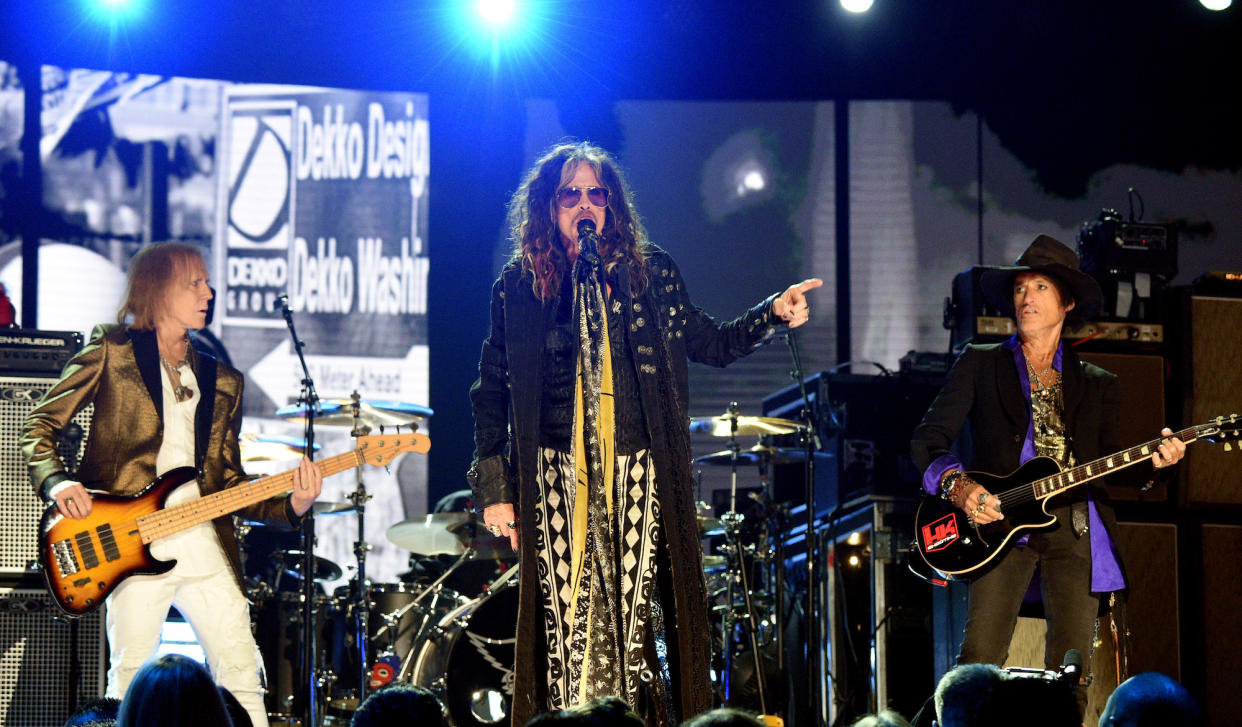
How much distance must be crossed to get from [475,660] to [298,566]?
4.37 feet

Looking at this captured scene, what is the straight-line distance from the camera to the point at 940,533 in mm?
5082

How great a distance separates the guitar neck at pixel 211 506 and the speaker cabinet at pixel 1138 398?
3.47 metres

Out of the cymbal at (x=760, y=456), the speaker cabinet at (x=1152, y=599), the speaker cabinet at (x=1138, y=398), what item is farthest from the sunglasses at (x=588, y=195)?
the cymbal at (x=760, y=456)

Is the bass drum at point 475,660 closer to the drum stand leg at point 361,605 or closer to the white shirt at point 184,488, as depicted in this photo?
the drum stand leg at point 361,605

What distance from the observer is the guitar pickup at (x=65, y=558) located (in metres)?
4.88

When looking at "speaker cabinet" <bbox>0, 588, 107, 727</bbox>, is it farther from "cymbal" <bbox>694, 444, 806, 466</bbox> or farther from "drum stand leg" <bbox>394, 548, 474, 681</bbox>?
"cymbal" <bbox>694, 444, 806, 466</bbox>

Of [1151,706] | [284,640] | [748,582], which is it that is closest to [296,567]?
[284,640]

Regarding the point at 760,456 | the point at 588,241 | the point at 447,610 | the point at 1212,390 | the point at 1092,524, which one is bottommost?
the point at 447,610

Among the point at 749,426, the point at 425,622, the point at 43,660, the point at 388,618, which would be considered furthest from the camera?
Result: the point at 388,618

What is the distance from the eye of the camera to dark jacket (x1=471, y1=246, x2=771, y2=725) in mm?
3822

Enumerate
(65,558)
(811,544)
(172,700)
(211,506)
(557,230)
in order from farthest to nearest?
(811,544) → (211,506) → (65,558) → (557,230) → (172,700)

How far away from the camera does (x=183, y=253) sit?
5246mm

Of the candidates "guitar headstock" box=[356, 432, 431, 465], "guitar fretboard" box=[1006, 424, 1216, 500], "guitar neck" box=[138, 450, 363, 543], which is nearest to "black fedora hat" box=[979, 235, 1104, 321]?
"guitar fretboard" box=[1006, 424, 1216, 500]

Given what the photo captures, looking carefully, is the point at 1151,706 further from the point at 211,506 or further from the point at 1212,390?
the point at 211,506
